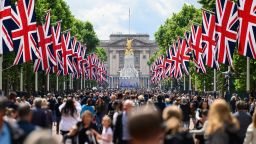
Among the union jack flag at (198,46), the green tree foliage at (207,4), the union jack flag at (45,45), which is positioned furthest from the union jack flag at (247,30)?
the green tree foliage at (207,4)

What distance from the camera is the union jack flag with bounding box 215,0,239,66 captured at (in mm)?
Answer: 31266

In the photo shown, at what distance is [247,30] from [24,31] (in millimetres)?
9844

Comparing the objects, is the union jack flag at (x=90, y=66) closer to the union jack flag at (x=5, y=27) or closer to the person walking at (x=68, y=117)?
the union jack flag at (x=5, y=27)

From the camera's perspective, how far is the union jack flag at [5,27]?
→ 98.9ft

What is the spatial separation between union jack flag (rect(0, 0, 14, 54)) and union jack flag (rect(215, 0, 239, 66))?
8.84m

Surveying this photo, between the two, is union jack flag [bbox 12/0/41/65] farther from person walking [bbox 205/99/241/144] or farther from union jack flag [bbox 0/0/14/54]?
person walking [bbox 205/99/241/144]

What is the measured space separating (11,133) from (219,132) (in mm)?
2462

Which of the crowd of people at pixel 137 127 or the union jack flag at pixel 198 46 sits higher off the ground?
the union jack flag at pixel 198 46

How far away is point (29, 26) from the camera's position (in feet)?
107

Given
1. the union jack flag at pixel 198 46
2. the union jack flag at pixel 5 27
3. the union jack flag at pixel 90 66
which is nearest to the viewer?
the union jack flag at pixel 5 27

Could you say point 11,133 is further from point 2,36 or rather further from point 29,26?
point 29,26

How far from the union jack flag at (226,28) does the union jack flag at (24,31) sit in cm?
806

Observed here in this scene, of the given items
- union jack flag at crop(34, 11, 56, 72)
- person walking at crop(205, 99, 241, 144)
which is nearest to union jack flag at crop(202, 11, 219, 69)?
union jack flag at crop(34, 11, 56, 72)

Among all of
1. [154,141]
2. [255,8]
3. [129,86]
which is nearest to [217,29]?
[255,8]
